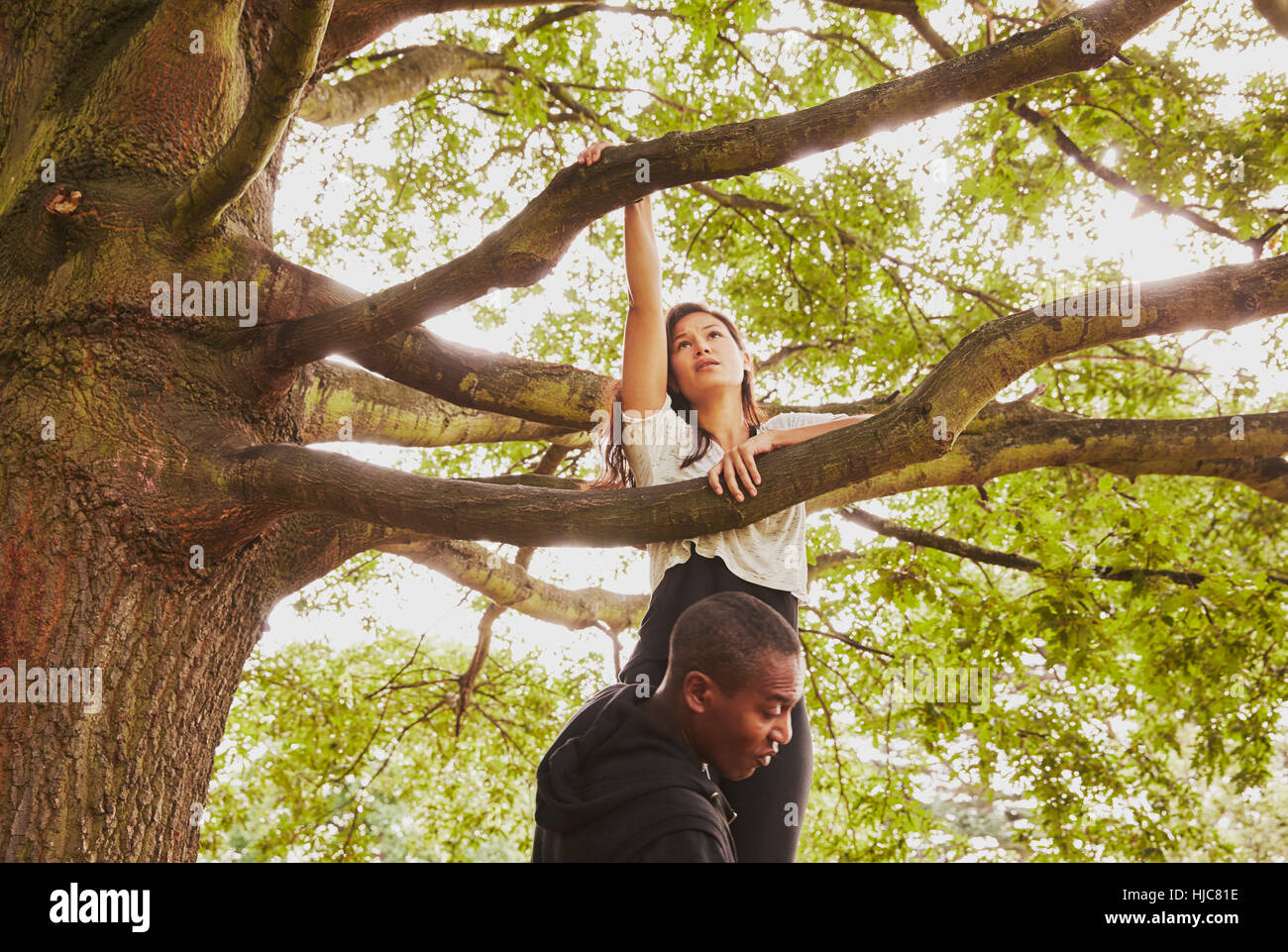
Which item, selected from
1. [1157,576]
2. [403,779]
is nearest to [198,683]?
[1157,576]

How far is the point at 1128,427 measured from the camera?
4297 millimetres

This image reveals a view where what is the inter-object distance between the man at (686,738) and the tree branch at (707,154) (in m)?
1.21

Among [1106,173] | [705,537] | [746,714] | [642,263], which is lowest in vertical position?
[746,714]

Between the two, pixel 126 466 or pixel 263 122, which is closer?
pixel 263 122

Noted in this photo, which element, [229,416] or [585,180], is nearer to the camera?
[585,180]

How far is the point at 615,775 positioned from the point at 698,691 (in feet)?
0.85

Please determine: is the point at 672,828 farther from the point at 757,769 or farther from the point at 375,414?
the point at 375,414

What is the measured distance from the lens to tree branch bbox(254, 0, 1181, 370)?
2348mm

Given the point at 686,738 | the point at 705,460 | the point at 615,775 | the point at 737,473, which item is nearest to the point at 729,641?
the point at 686,738

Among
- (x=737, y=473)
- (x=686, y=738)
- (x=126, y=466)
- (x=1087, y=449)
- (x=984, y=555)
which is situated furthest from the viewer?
(x=984, y=555)

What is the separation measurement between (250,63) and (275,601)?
225 centimetres

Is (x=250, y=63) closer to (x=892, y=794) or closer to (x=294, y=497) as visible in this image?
(x=294, y=497)

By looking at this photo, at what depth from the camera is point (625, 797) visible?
72.9 inches

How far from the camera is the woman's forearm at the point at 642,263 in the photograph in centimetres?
282
